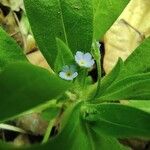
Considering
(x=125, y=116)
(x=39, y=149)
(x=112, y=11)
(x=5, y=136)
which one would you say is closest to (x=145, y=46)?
(x=112, y=11)

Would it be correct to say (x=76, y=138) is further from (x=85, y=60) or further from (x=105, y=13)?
(x=105, y=13)

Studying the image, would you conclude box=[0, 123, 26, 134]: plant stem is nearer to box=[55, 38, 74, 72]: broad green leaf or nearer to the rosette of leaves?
the rosette of leaves

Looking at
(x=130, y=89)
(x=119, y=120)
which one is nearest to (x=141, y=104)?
(x=130, y=89)

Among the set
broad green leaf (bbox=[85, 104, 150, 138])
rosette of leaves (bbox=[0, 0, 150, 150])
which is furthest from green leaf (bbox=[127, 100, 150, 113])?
broad green leaf (bbox=[85, 104, 150, 138])

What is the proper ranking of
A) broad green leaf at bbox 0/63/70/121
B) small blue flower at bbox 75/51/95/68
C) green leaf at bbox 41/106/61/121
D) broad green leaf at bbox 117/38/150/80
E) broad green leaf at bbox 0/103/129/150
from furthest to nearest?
broad green leaf at bbox 117/38/150/80 < green leaf at bbox 41/106/61/121 < small blue flower at bbox 75/51/95/68 < broad green leaf at bbox 0/103/129/150 < broad green leaf at bbox 0/63/70/121

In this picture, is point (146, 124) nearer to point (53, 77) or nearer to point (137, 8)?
point (53, 77)

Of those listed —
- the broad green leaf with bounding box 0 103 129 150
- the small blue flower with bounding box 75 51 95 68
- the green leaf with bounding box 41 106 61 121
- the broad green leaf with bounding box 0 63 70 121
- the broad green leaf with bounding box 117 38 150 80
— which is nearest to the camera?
the broad green leaf with bounding box 0 63 70 121
